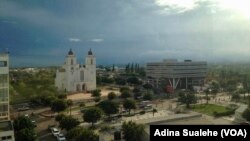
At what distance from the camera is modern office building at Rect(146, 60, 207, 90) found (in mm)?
27406

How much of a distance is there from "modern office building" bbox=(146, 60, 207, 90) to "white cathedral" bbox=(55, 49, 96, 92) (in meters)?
6.20

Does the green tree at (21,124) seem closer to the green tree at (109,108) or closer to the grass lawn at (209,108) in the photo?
the green tree at (109,108)

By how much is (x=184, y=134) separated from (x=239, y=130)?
661 millimetres

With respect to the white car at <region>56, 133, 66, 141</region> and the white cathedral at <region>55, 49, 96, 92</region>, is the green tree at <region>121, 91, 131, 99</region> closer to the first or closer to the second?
the white cathedral at <region>55, 49, 96, 92</region>

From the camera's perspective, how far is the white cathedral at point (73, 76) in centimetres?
2350

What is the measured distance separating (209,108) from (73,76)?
35.7ft

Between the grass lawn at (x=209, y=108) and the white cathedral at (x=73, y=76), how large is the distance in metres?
9.64

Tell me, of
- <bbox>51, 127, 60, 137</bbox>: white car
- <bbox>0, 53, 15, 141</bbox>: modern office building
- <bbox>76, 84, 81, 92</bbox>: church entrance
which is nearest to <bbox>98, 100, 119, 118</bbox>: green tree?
<bbox>51, 127, 60, 137</bbox>: white car

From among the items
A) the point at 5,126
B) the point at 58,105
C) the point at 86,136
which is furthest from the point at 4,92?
the point at 58,105

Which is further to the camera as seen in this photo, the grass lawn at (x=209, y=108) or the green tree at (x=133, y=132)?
the grass lawn at (x=209, y=108)

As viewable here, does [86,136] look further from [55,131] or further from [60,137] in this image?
[55,131]

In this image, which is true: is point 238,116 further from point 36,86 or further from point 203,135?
point 36,86

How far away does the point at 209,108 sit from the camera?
16688 mm

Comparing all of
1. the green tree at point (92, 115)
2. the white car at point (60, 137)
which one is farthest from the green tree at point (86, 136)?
the green tree at point (92, 115)
